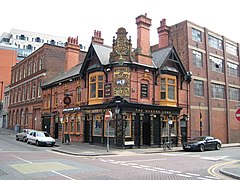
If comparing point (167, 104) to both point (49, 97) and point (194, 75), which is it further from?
point (49, 97)

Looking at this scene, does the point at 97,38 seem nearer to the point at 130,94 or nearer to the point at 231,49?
the point at 130,94

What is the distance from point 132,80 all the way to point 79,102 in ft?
24.8

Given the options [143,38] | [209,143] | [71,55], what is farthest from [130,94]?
[71,55]

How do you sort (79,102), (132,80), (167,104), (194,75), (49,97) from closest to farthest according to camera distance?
(132,80) < (167,104) < (79,102) < (194,75) < (49,97)

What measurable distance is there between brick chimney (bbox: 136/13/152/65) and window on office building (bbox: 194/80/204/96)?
897 cm

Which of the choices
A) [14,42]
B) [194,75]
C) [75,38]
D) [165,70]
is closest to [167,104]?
[165,70]

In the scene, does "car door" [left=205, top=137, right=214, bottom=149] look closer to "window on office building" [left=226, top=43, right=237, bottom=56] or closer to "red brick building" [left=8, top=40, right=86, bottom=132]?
"window on office building" [left=226, top=43, right=237, bottom=56]

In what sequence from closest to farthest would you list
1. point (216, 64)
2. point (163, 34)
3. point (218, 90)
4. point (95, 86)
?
point (95, 86), point (163, 34), point (218, 90), point (216, 64)

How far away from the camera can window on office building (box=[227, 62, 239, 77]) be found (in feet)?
127

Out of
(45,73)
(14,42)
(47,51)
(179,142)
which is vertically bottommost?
(179,142)

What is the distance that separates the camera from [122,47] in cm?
2436

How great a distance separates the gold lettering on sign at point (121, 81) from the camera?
23.4m

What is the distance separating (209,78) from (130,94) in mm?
15067

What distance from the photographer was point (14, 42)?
311ft
